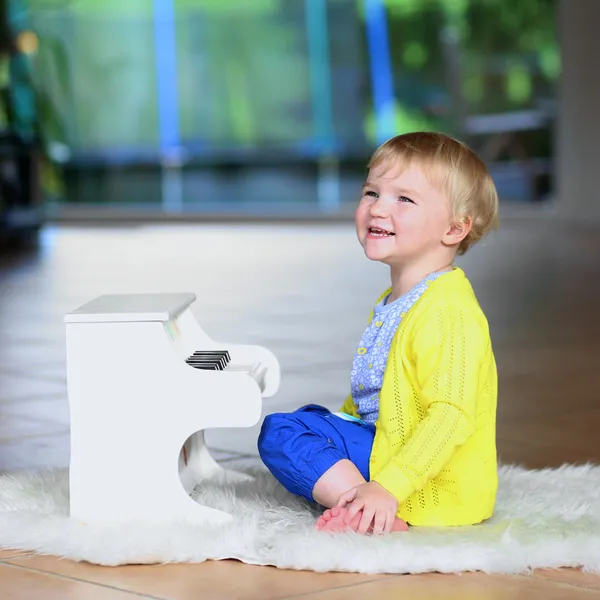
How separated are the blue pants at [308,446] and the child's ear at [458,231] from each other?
36cm

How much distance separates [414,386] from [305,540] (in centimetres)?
33

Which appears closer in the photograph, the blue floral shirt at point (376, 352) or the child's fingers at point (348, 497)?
the child's fingers at point (348, 497)

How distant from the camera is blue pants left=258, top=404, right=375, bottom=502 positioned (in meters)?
2.05

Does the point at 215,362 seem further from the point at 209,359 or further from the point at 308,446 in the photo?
the point at 308,446

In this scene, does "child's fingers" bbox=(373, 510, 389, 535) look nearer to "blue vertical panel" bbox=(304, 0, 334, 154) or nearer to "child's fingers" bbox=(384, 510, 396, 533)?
"child's fingers" bbox=(384, 510, 396, 533)

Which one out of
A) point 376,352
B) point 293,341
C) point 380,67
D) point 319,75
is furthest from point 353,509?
point 319,75

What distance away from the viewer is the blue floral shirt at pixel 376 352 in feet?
7.02

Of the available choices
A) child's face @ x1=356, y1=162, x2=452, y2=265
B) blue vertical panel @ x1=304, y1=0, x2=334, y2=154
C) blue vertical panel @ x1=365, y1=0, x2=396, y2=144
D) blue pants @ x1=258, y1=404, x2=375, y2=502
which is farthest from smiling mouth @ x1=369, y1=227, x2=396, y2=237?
blue vertical panel @ x1=304, y1=0, x2=334, y2=154

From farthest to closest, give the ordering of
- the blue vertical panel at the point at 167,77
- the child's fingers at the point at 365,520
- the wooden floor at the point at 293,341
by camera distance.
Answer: the blue vertical panel at the point at 167,77 < the child's fingers at the point at 365,520 < the wooden floor at the point at 293,341

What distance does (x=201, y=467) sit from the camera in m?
2.43

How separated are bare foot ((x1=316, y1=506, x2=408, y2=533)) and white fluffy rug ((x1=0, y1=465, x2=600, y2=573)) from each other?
0.02 m

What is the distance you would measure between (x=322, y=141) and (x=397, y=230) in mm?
12759

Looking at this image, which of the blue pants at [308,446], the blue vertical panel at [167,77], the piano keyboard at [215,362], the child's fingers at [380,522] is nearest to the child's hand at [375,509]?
the child's fingers at [380,522]

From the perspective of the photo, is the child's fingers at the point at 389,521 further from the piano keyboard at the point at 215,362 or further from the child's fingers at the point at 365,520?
the piano keyboard at the point at 215,362
